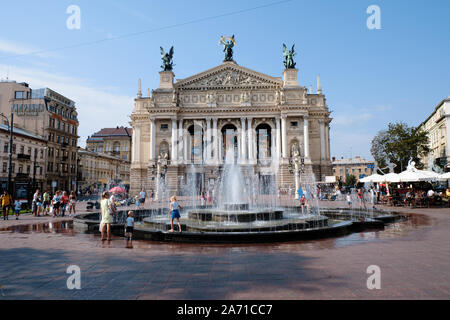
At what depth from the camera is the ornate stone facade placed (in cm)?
5166

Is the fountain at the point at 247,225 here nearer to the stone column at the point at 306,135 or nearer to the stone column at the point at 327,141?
the stone column at the point at 306,135

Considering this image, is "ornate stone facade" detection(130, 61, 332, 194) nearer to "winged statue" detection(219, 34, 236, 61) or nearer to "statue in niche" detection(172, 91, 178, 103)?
"statue in niche" detection(172, 91, 178, 103)

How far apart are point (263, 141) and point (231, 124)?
22.5 feet

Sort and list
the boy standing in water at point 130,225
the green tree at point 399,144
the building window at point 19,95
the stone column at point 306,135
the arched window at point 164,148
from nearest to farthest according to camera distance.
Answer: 1. the boy standing in water at point 130,225
2. the green tree at point 399,144
3. the stone column at point 306,135
4. the arched window at point 164,148
5. the building window at point 19,95

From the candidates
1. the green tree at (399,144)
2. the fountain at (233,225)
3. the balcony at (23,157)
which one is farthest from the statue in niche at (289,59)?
the balcony at (23,157)

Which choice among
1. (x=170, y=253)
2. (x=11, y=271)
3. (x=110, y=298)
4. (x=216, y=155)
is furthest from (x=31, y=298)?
(x=216, y=155)

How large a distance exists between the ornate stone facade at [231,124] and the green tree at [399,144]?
944 centimetres

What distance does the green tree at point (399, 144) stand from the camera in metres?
42.3

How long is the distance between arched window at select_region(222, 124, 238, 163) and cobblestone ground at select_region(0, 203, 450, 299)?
42576mm

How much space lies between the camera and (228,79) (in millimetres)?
54438

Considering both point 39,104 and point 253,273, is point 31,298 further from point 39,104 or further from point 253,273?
point 39,104

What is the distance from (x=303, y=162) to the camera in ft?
164

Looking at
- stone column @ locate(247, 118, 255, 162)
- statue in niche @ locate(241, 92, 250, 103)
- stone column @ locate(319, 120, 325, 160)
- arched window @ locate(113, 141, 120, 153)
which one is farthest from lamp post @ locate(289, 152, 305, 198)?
arched window @ locate(113, 141, 120, 153)
